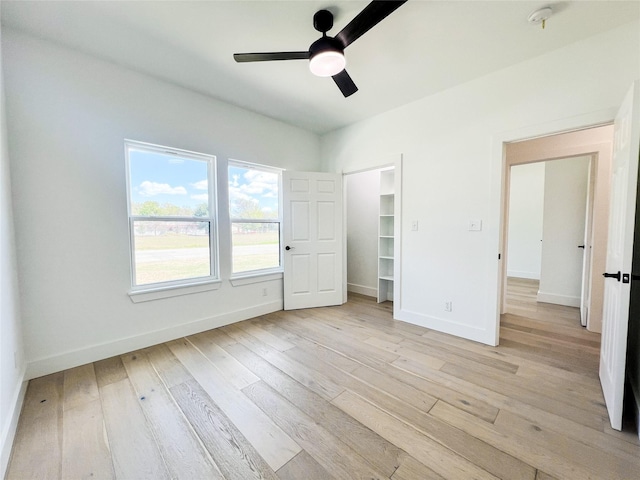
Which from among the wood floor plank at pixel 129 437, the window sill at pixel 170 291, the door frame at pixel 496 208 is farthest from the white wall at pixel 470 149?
the wood floor plank at pixel 129 437

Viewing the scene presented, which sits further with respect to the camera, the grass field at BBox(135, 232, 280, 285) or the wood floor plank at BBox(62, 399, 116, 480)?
the grass field at BBox(135, 232, 280, 285)

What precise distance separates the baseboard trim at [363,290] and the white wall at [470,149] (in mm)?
1208

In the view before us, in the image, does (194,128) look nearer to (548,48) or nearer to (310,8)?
(310,8)

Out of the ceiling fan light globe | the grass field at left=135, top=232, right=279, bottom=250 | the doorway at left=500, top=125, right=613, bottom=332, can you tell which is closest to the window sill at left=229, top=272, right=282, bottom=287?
the grass field at left=135, top=232, right=279, bottom=250

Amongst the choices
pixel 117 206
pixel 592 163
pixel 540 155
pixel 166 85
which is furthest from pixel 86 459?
pixel 592 163

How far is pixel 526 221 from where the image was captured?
18.6ft

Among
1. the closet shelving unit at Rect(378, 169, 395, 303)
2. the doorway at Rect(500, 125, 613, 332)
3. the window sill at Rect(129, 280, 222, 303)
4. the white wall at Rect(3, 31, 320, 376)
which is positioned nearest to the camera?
the white wall at Rect(3, 31, 320, 376)

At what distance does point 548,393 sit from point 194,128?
13.3ft

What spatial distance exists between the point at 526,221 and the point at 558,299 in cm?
254

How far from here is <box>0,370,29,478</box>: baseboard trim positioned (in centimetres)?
124

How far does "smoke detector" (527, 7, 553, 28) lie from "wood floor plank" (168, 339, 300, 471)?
321 centimetres

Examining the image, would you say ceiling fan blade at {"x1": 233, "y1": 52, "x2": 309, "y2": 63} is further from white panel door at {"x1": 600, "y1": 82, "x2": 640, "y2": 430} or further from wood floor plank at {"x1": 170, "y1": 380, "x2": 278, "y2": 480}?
wood floor plank at {"x1": 170, "y1": 380, "x2": 278, "y2": 480}

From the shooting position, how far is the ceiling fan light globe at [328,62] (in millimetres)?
1717

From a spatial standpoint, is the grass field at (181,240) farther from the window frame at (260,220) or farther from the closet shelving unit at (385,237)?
the closet shelving unit at (385,237)
